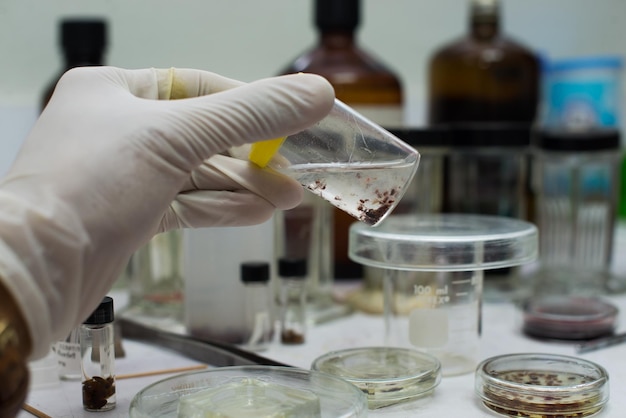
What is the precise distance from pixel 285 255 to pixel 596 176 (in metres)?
0.59

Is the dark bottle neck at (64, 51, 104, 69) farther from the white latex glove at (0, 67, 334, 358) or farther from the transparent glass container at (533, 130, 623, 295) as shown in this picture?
the transparent glass container at (533, 130, 623, 295)

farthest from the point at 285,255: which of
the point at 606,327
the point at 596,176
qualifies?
the point at 596,176

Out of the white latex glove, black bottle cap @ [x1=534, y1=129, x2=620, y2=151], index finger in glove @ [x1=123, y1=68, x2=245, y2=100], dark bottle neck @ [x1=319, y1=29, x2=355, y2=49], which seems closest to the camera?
the white latex glove

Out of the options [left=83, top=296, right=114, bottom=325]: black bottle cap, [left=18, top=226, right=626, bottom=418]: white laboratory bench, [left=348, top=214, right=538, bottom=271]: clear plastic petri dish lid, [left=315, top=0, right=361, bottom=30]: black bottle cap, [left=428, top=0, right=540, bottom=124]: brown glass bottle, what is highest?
[left=315, top=0, right=361, bottom=30]: black bottle cap

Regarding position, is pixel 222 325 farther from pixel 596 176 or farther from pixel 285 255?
pixel 596 176

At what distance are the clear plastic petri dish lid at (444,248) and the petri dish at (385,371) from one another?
0.10 metres

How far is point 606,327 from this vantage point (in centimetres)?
111

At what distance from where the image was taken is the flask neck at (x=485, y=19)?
1.61 m

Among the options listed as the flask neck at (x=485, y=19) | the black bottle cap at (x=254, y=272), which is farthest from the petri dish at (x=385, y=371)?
the flask neck at (x=485, y=19)

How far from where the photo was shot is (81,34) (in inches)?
56.7

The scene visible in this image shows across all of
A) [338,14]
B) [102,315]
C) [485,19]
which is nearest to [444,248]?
[102,315]

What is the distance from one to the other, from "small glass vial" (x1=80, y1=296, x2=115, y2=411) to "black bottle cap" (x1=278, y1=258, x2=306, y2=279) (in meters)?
0.30

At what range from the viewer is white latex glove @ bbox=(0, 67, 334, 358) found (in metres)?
0.65

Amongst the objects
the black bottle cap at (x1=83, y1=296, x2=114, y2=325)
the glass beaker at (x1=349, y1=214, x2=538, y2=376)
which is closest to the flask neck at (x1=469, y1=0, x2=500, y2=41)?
the glass beaker at (x1=349, y1=214, x2=538, y2=376)
